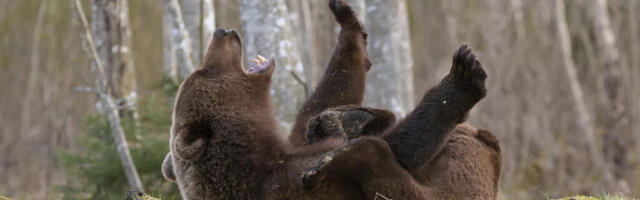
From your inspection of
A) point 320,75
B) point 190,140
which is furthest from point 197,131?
point 320,75

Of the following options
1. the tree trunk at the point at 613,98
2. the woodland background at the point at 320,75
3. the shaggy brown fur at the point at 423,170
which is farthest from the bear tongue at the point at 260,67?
the tree trunk at the point at 613,98

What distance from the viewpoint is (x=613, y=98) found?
16.5 m

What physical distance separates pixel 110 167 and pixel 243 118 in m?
4.61

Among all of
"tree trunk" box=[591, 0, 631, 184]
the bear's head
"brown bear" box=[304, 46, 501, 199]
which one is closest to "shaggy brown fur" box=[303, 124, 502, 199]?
"brown bear" box=[304, 46, 501, 199]

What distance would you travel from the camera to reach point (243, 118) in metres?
4.98

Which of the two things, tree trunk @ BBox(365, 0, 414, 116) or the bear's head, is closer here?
the bear's head

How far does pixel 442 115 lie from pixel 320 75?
12124 mm

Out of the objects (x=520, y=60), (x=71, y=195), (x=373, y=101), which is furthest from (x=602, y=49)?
(x=71, y=195)

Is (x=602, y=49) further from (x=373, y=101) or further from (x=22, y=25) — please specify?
(x=22, y=25)

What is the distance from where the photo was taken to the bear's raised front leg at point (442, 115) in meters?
4.78

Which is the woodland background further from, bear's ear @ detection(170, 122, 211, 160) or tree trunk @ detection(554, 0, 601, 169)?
bear's ear @ detection(170, 122, 211, 160)

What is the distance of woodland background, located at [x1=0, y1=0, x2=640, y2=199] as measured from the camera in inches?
360

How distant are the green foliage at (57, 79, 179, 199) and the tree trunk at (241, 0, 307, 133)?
1.67 m

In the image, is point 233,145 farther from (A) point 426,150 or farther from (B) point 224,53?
(A) point 426,150
